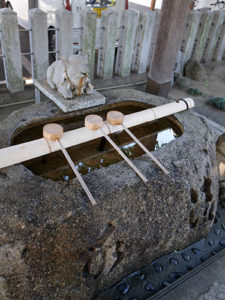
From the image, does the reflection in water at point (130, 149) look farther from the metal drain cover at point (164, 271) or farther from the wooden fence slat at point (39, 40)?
the wooden fence slat at point (39, 40)

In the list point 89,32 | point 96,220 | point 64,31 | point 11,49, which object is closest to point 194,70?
point 89,32

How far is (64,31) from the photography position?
440 centimetres

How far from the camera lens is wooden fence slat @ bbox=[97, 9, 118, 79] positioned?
4840 mm

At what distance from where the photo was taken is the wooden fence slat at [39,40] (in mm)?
4023

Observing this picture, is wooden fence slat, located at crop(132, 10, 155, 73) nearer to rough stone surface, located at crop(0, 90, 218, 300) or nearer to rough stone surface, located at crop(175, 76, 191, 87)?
rough stone surface, located at crop(175, 76, 191, 87)

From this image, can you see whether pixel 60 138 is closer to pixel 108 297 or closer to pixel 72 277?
pixel 72 277

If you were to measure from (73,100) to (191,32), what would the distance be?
503 cm

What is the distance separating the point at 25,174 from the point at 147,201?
0.96m

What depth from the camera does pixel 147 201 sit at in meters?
2.12

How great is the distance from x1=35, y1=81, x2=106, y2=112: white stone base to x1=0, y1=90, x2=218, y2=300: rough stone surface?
0.41m

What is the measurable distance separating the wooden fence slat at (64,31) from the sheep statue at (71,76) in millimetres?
1636

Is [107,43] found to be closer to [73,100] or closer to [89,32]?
[89,32]

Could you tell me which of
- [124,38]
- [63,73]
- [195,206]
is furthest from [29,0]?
[195,206]

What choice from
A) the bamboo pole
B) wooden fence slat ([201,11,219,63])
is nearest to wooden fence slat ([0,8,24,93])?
the bamboo pole
